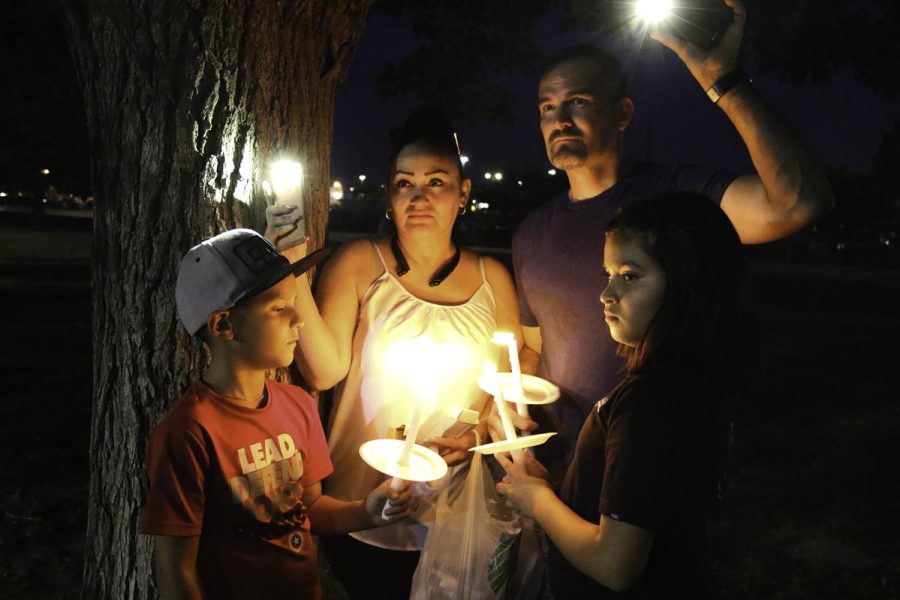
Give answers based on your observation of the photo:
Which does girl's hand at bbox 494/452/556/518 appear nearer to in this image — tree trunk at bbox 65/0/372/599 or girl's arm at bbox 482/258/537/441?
girl's arm at bbox 482/258/537/441

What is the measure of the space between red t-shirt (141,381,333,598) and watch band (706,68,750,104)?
183cm

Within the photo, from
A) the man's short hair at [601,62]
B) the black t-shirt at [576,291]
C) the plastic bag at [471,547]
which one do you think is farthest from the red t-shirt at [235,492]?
the man's short hair at [601,62]

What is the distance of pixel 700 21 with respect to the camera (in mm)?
2430

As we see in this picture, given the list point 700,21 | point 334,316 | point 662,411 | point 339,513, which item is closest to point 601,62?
point 700,21

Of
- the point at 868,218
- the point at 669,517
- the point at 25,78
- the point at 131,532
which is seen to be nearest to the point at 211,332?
the point at 131,532

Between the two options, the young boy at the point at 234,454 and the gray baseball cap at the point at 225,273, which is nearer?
the young boy at the point at 234,454

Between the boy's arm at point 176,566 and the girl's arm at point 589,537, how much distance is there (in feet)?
3.22

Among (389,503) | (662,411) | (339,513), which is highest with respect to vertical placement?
(662,411)

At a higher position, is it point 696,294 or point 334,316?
point 696,294

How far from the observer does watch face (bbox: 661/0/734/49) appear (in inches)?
94.6

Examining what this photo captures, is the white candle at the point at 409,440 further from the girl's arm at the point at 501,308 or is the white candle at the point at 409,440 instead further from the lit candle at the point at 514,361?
the girl's arm at the point at 501,308

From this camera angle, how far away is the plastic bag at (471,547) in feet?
8.22

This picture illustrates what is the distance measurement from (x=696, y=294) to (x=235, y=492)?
148cm

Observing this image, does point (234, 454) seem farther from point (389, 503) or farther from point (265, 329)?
point (389, 503)
